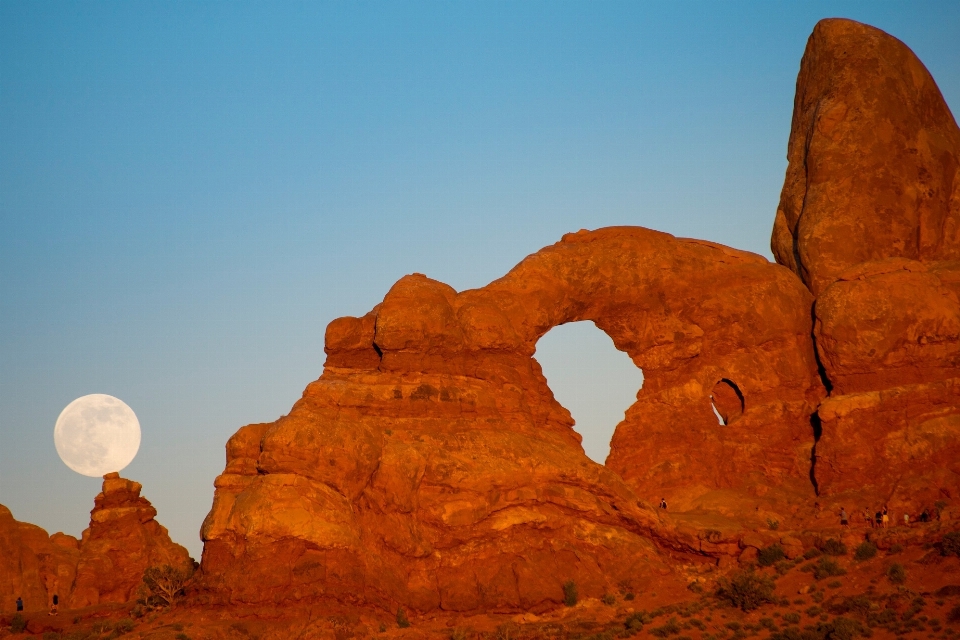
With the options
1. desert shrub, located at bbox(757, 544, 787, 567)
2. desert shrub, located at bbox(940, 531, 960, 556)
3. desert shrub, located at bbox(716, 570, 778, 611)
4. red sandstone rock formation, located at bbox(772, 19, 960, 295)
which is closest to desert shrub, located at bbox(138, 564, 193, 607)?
desert shrub, located at bbox(716, 570, 778, 611)

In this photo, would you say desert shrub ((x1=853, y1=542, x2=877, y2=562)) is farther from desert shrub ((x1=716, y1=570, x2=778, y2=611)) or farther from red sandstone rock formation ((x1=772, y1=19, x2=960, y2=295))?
red sandstone rock formation ((x1=772, y1=19, x2=960, y2=295))

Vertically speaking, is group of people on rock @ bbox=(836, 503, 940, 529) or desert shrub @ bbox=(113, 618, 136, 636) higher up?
group of people on rock @ bbox=(836, 503, 940, 529)

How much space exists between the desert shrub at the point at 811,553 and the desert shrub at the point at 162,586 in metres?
19.9

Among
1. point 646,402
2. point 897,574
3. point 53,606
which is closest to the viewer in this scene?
point 897,574

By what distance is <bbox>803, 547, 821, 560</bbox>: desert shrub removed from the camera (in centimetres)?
4694

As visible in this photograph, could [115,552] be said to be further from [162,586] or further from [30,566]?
[162,586]

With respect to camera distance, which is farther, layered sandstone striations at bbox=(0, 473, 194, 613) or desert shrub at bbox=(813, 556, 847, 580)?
layered sandstone striations at bbox=(0, 473, 194, 613)

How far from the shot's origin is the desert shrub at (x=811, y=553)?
4694cm

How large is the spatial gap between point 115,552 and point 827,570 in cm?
2567

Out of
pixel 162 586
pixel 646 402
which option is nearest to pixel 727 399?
pixel 646 402

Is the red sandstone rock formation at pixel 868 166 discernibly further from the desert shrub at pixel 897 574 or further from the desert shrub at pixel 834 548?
the desert shrub at pixel 897 574

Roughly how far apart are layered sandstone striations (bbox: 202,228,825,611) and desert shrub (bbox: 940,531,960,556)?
28.3ft

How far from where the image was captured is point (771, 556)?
156 ft

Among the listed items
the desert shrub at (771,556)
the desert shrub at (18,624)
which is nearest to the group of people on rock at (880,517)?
the desert shrub at (771,556)
